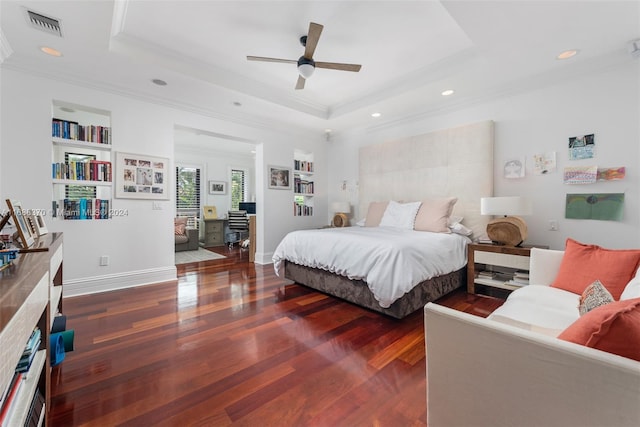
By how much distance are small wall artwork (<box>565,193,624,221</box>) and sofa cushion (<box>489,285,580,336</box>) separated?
1603mm

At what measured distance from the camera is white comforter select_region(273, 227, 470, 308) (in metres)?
2.25

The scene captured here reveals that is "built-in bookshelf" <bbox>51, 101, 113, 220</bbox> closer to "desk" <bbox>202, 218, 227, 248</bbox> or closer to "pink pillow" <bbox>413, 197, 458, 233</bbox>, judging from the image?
"desk" <bbox>202, 218, 227, 248</bbox>

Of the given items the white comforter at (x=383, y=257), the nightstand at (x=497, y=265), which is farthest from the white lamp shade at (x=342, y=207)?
the nightstand at (x=497, y=265)

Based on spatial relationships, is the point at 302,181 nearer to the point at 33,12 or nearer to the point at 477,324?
the point at 33,12

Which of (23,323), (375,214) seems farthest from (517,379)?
A: (375,214)

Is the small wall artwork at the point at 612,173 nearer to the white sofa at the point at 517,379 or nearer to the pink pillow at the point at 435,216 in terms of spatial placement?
the pink pillow at the point at 435,216

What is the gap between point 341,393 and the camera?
145 centimetres

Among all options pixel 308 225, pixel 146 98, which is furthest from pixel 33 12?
pixel 308 225

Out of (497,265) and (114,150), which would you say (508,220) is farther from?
(114,150)

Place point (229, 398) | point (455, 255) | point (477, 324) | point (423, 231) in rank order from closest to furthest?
point (477, 324) → point (229, 398) → point (455, 255) → point (423, 231)

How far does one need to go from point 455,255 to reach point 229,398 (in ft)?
8.46

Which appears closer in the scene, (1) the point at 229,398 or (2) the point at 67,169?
(1) the point at 229,398

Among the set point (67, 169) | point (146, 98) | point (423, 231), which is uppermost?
point (146, 98)

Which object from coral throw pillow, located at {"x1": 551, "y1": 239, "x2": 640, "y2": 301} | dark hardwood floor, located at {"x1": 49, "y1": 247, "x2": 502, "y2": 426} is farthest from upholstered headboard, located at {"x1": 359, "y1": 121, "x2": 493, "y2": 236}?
coral throw pillow, located at {"x1": 551, "y1": 239, "x2": 640, "y2": 301}
